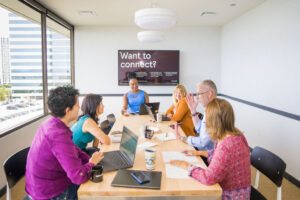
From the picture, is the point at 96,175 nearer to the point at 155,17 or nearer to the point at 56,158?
the point at 56,158

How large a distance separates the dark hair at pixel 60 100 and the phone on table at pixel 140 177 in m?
0.66

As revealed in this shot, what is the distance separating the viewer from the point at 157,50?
19.5 feet

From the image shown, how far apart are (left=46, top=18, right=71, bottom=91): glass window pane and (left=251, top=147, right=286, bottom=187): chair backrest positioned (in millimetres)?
3749

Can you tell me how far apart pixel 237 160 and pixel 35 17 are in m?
4.11

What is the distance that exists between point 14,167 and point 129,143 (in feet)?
2.93

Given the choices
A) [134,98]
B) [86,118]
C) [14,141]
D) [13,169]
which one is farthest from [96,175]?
[134,98]

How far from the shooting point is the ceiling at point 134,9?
3.92 m

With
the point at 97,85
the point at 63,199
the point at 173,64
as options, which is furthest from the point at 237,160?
the point at 97,85

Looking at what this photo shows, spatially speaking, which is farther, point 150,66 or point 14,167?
point 150,66

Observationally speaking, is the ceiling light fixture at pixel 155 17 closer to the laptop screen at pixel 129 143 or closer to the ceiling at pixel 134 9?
the laptop screen at pixel 129 143

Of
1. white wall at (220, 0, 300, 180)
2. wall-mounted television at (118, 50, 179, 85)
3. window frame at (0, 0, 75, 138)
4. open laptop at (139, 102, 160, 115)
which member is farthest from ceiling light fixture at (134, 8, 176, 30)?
wall-mounted television at (118, 50, 179, 85)

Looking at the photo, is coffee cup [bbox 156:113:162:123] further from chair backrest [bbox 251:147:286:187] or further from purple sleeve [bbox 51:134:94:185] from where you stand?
purple sleeve [bbox 51:134:94:185]

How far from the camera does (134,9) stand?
4.34 m

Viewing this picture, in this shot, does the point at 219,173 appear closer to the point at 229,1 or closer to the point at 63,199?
the point at 63,199
